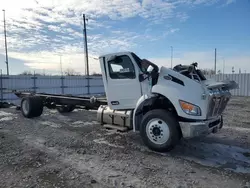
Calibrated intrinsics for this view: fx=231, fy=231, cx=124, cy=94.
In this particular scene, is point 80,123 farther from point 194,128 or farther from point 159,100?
point 194,128

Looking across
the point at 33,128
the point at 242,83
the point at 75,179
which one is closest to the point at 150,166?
the point at 75,179

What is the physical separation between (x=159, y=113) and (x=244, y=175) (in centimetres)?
200

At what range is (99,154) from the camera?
5.20 metres

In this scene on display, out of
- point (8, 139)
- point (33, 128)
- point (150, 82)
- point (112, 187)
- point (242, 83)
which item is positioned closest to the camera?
point (112, 187)

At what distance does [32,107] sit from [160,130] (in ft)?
20.8

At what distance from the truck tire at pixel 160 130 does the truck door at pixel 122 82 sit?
82 centimetres

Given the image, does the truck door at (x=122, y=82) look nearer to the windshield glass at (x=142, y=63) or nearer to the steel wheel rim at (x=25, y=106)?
the windshield glass at (x=142, y=63)

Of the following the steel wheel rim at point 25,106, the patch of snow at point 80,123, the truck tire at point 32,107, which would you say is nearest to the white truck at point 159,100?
the patch of snow at point 80,123

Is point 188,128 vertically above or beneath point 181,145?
above

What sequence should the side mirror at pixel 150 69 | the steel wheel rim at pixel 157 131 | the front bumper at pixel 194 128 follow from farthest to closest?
the side mirror at pixel 150 69, the steel wheel rim at pixel 157 131, the front bumper at pixel 194 128

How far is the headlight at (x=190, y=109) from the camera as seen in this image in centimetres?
484

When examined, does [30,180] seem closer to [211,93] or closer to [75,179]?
[75,179]

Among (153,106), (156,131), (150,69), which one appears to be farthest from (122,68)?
(156,131)

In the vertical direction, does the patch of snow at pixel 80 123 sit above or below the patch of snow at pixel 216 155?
above
